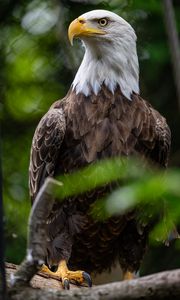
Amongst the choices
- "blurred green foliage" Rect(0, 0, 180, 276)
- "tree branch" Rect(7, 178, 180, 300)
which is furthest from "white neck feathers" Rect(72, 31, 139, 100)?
"tree branch" Rect(7, 178, 180, 300)

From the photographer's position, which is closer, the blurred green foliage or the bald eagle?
the bald eagle

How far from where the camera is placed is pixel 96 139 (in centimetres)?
513

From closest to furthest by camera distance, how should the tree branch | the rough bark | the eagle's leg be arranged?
the tree branch
the rough bark
the eagle's leg

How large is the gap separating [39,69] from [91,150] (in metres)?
2.19

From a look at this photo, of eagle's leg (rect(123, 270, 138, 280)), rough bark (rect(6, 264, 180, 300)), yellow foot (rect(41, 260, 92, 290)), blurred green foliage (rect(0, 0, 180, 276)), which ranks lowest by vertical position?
eagle's leg (rect(123, 270, 138, 280))

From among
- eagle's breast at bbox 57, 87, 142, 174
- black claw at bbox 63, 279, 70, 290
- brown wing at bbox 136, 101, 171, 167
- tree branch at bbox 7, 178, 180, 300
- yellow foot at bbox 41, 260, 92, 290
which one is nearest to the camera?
tree branch at bbox 7, 178, 180, 300

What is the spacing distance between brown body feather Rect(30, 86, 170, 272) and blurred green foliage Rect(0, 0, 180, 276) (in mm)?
1436

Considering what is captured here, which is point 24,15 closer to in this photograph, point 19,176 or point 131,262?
point 19,176

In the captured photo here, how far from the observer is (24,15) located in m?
7.04

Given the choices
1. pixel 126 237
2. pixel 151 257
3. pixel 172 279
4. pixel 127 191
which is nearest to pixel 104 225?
pixel 126 237

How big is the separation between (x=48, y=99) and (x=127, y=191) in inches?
197

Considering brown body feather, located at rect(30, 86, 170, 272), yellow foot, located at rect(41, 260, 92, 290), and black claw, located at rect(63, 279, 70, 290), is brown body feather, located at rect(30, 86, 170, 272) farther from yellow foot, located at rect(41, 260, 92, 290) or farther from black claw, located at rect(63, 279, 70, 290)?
black claw, located at rect(63, 279, 70, 290)

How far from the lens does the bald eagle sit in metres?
5.11

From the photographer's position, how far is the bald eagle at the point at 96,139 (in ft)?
16.8
